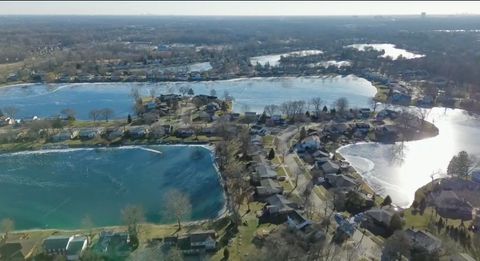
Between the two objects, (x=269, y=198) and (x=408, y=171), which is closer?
(x=269, y=198)

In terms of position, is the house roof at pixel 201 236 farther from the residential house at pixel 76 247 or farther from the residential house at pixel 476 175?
the residential house at pixel 476 175

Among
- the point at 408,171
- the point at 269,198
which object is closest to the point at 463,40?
the point at 408,171

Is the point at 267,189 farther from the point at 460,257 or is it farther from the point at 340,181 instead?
the point at 460,257

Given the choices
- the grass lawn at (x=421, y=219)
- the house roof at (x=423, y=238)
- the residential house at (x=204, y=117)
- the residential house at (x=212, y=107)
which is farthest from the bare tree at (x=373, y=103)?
the house roof at (x=423, y=238)

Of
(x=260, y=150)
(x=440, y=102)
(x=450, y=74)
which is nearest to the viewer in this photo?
(x=260, y=150)

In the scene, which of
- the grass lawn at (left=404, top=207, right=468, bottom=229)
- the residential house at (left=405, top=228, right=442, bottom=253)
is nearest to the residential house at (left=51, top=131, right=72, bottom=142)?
the grass lawn at (left=404, top=207, right=468, bottom=229)

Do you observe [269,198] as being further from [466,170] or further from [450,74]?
[450,74]
